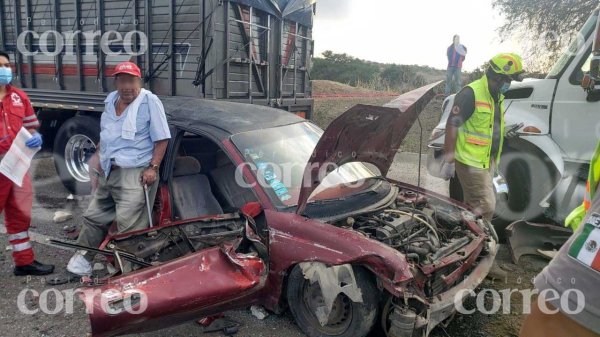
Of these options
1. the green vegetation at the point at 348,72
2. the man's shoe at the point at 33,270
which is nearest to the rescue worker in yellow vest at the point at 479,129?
the man's shoe at the point at 33,270

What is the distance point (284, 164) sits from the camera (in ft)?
10.9

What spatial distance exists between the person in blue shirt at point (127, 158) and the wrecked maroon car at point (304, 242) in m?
0.13

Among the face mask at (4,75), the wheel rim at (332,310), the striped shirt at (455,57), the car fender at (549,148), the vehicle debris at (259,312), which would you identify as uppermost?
the striped shirt at (455,57)

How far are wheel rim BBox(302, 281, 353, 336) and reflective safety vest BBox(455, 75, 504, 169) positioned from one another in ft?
6.37

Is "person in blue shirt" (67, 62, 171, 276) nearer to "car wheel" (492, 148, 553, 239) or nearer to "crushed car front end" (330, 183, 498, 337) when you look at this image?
"crushed car front end" (330, 183, 498, 337)

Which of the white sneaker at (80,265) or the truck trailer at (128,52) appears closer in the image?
the white sneaker at (80,265)

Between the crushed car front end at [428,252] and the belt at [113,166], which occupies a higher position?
the belt at [113,166]

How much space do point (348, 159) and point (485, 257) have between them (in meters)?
1.20

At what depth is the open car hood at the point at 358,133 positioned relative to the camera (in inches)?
105

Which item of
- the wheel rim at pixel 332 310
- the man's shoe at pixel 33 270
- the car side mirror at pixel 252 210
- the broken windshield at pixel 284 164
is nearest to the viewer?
the wheel rim at pixel 332 310

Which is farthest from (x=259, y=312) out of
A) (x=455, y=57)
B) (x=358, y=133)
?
(x=455, y=57)

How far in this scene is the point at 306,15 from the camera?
23.8 feet

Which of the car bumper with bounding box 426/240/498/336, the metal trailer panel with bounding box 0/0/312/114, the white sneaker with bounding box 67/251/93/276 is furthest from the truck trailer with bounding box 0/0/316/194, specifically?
the car bumper with bounding box 426/240/498/336

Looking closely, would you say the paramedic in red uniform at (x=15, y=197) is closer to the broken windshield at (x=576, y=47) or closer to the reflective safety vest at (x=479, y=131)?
the reflective safety vest at (x=479, y=131)
